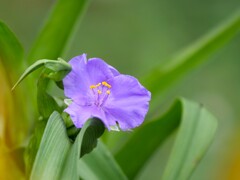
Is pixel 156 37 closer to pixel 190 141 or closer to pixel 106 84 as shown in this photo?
pixel 190 141

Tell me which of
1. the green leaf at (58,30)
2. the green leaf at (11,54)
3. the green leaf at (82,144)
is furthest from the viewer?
the green leaf at (58,30)

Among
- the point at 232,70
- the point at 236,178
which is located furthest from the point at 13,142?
the point at 232,70

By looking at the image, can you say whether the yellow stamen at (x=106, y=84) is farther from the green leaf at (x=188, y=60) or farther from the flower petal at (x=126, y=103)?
the green leaf at (x=188, y=60)

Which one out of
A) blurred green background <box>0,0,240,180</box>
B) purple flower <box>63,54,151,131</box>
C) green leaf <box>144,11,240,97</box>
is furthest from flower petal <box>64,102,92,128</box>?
blurred green background <box>0,0,240,180</box>

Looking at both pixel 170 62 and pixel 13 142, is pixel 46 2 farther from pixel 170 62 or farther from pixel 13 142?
pixel 13 142

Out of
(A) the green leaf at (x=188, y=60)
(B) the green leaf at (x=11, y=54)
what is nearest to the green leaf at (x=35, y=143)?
(B) the green leaf at (x=11, y=54)

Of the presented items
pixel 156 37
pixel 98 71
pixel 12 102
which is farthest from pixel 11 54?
pixel 156 37

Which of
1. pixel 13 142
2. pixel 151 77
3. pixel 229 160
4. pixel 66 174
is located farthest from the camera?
pixel 229 160
